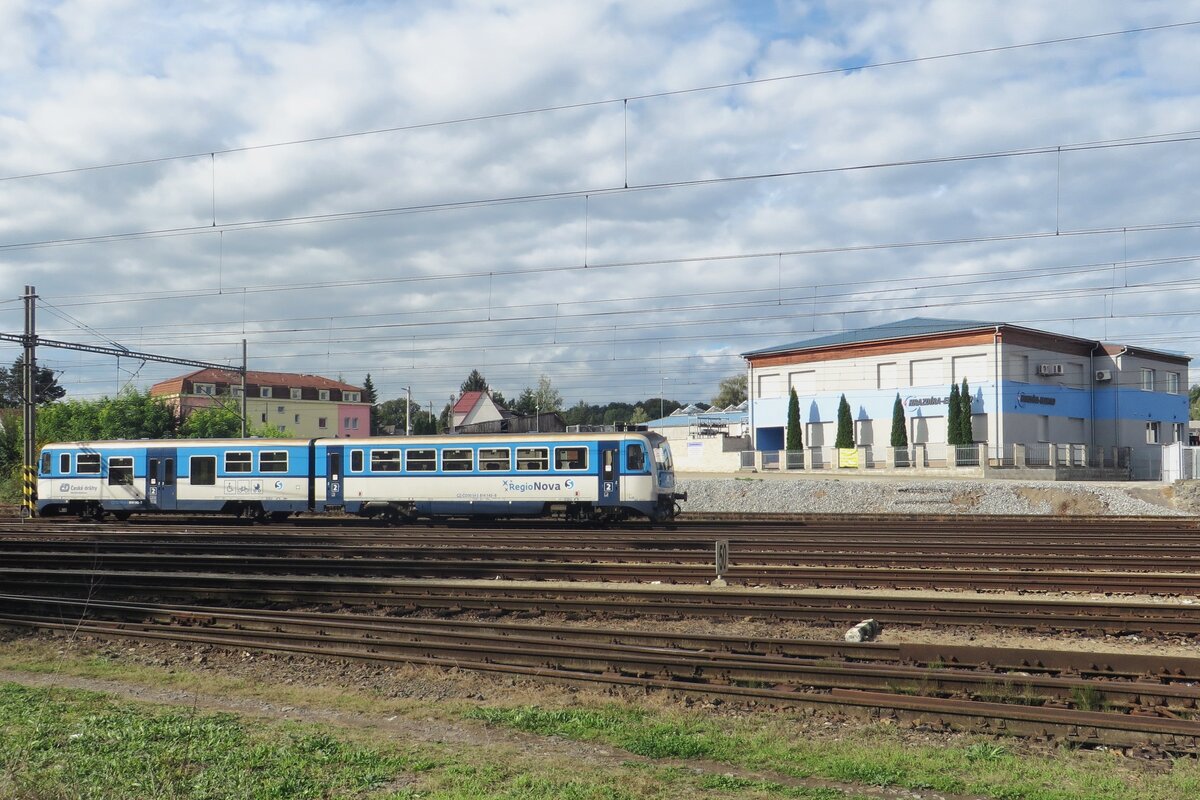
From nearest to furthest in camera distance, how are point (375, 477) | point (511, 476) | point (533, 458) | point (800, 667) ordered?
point (800, 667)
point (533, 458)
point (511, 476)
point (375, 477)

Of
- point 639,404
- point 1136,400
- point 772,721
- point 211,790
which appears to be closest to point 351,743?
point 211,790

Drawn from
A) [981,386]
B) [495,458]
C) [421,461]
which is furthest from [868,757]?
[981,386]

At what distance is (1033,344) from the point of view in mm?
51938

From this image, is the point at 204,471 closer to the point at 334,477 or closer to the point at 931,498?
the point at 334,477

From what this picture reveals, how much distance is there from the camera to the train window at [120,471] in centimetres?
2939

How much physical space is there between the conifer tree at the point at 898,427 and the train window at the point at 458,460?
3168 cm

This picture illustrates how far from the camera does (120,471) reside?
2952 cm

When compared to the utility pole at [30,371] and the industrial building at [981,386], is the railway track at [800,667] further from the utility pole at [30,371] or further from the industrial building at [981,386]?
the industrial building at [981,386]

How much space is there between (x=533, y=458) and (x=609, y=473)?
83.9 inches

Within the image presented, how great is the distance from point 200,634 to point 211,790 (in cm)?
604

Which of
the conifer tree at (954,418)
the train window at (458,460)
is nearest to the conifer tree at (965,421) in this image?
the conifer tree at (954,418)

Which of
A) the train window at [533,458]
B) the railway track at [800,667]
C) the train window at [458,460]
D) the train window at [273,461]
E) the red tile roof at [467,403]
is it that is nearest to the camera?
the railway track at [800,667]

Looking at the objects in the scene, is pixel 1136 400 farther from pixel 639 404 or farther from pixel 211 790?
pixel 639 404

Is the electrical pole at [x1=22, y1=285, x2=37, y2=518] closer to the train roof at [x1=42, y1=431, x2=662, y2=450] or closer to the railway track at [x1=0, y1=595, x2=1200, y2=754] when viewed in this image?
the train roof at [x1=42, y1=431, x2=662, y2=450]
